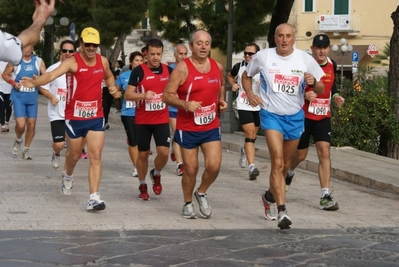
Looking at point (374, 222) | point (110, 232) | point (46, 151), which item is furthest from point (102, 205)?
point (46, 151)

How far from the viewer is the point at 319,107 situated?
11.4 metres

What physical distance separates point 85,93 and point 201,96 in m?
1.59

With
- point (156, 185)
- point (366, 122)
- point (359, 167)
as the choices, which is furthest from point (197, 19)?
point (156, 185)

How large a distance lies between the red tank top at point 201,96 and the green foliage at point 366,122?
806cm

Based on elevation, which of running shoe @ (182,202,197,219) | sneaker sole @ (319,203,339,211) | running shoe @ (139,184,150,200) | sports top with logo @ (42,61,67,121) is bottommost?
sneaker sole @ (319,203,339,211)

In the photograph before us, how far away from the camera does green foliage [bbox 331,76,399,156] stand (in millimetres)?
17766

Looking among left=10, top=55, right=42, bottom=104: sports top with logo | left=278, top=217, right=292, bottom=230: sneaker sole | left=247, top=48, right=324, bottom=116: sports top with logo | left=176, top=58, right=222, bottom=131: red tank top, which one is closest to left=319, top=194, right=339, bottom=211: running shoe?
left=247, top=48, right=324, bottom=116: sports top with logo

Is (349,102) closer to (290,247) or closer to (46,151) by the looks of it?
(46,151)

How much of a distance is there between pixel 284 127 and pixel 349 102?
8.25 metres

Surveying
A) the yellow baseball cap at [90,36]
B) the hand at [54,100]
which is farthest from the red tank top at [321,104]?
the hand at [54,100]

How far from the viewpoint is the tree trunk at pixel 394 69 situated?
17.5 metres

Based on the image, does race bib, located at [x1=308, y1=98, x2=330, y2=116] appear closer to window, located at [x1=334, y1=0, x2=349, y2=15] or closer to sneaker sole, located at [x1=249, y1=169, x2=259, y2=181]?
sneaker sole, located at [x1=249, y1=169, x2=259, y2=181]

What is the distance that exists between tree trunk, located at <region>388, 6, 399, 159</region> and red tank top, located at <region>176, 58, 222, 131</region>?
8.17 m

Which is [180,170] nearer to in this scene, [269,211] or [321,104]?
[321,104]
